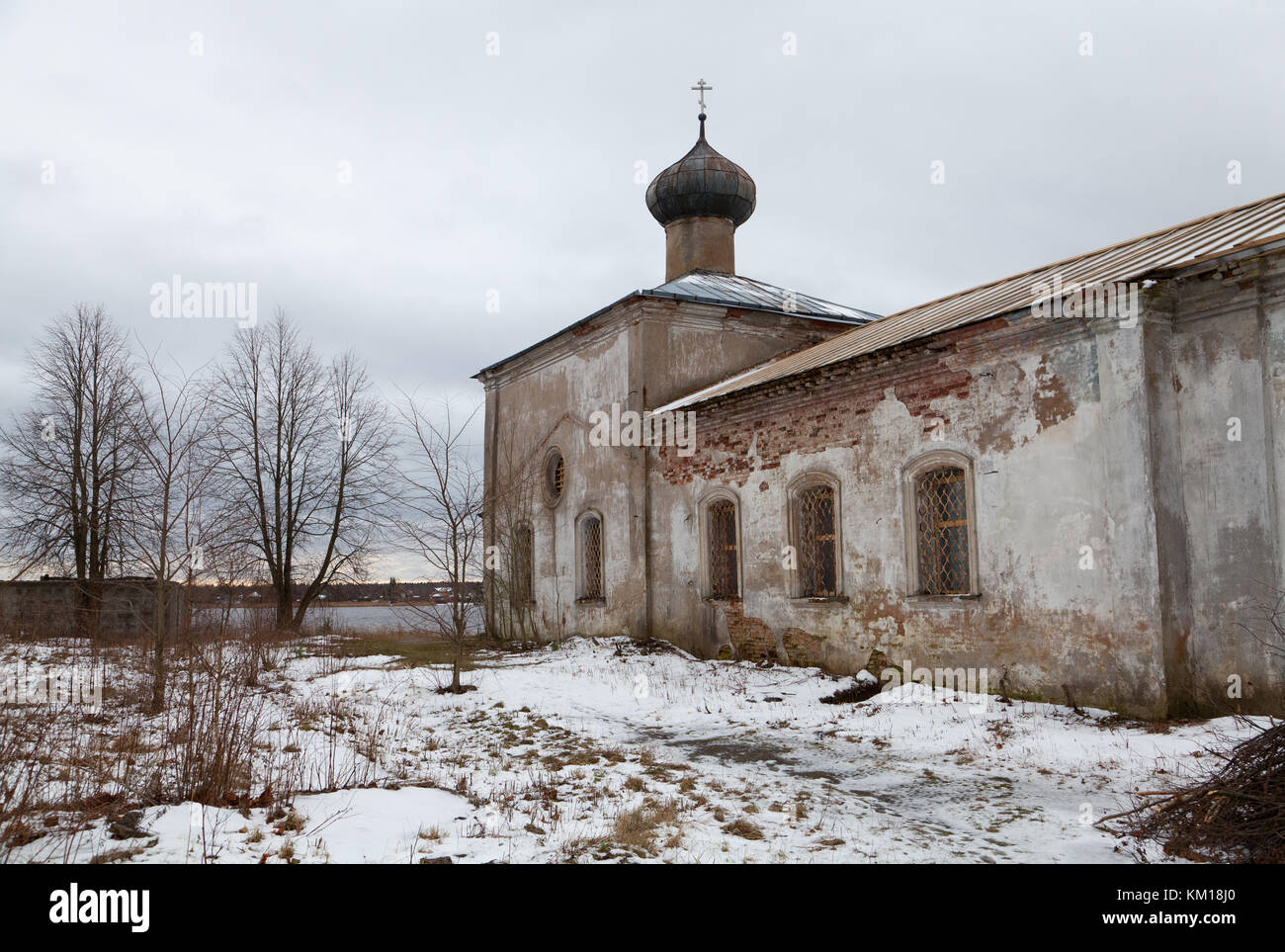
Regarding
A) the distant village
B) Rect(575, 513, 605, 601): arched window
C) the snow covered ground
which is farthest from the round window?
the snow covered ground

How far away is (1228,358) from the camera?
796cm

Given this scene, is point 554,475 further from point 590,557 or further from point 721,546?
point 721,546

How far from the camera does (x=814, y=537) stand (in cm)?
1224

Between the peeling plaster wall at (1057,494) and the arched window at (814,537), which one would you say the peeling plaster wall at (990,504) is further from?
the arched window at (814,537)

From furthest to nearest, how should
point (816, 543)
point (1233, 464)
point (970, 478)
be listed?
point (816, 543) → point (970, 478) → point (1233, 464)

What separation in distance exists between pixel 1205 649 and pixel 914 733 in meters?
2.54

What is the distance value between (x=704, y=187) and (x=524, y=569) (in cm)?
833

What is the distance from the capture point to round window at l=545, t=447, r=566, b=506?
699 inches

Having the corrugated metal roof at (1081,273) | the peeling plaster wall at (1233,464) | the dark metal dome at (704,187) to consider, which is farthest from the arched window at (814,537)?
the dark metal dome at (704,187)

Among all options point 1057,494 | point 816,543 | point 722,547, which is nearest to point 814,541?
point 816,543

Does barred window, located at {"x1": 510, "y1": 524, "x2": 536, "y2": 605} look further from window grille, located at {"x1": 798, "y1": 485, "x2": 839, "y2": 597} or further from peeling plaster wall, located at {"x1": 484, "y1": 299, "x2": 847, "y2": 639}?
window grille, located at {"x1": 798, "y1": 485, "x2": 839, "y2": 597}

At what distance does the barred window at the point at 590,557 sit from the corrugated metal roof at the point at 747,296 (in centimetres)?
420

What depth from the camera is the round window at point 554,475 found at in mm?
17766
